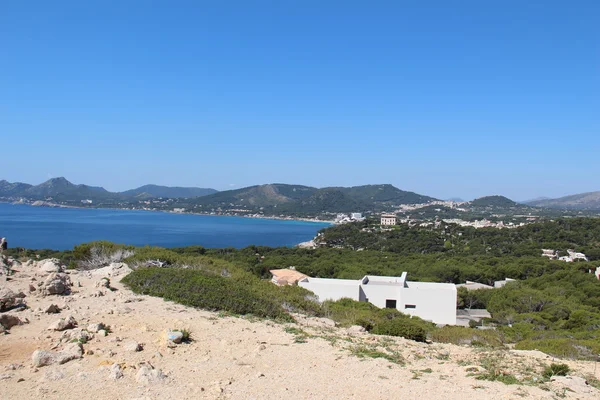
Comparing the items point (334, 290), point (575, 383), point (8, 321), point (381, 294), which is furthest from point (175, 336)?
point (381, 294)

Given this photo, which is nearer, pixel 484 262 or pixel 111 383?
pixel 111 383

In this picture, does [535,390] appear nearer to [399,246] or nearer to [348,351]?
[348,351]

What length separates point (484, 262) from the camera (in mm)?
42656

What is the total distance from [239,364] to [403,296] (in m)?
18.3

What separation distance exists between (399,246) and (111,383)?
196 feet

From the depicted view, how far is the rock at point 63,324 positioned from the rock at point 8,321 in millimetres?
723

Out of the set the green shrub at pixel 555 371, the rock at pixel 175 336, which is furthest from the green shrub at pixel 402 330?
the rock at pixel 175 336

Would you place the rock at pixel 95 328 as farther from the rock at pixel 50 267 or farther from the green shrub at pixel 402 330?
the rock at pixel 50 267

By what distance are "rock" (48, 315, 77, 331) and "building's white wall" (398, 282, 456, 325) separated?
18.2 metres

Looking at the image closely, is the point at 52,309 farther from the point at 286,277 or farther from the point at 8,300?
the point at 286,277

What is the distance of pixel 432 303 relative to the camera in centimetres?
2266

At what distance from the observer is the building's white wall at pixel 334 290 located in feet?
74.7

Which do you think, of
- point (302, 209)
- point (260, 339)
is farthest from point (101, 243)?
point (302, 209)

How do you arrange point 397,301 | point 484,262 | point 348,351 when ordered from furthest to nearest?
point 484,262 < point 397,301 < point 348,351
